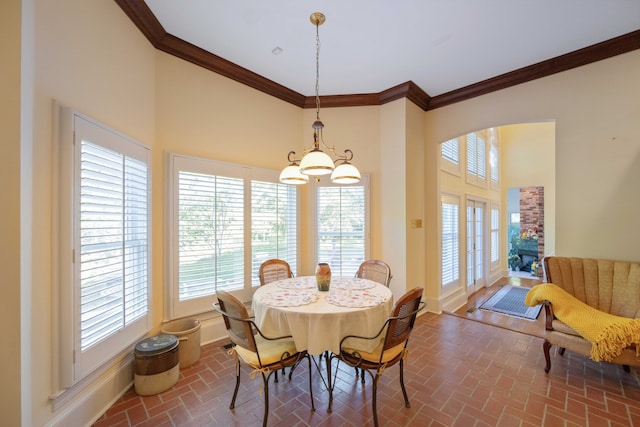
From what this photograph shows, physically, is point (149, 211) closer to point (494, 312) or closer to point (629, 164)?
point (629, 164)

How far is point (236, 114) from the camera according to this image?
3414mm

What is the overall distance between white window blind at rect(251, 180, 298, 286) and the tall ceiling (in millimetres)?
1559

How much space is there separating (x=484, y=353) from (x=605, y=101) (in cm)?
303

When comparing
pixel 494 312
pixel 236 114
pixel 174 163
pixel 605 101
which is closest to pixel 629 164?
pixel 605 101

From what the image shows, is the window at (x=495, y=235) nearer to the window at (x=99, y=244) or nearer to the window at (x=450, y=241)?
the window at (x=450, y=241)

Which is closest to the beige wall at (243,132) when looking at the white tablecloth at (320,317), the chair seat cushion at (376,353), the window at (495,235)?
the white tablecloth at (320,317)

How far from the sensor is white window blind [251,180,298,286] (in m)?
3.48

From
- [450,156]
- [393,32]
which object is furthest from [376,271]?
[450,156]

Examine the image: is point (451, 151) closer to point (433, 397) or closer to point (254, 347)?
point (433, 397)

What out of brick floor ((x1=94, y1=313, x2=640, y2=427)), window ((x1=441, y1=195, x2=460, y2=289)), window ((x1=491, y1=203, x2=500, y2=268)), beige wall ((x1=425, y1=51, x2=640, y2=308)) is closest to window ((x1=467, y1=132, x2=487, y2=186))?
window ((x1=441, y1=195, x2=460, y2=289))

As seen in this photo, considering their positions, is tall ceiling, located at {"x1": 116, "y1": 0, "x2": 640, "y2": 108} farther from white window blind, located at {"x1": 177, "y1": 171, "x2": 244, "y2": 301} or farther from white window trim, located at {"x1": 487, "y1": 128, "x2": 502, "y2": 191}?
white window trim, located at {"x1": 487, "y1": 128, "x2": 502, "y2": 191}

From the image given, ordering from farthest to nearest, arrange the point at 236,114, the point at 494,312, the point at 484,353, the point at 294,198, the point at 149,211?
the point at 494,312 → the point at 294,198 → the point at 236,114 → the point at 484,353 → the point at 149,211

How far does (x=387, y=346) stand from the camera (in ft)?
6.11

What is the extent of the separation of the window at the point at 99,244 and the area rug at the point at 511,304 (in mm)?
5151
